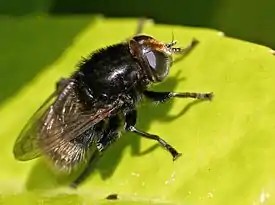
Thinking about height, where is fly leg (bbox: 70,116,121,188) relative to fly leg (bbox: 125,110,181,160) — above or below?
below

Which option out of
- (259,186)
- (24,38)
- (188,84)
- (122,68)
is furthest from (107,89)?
(259,186)

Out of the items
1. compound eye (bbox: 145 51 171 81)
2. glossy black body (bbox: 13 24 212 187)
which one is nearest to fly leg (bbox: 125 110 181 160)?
glossy black body (bbox: 13 24 212 187)

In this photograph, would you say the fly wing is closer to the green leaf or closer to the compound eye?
the green leaf

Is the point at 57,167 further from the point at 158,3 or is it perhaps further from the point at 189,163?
the point at 158,3

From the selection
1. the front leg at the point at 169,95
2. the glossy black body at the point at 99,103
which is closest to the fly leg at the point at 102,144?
the glossy black body at the point at 99,103

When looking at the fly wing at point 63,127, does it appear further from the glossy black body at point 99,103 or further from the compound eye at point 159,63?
the compound eye at point 159,63

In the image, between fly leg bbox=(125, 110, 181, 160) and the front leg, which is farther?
the front leg

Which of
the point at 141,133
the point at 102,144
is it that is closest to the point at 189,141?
the point at 141,133
